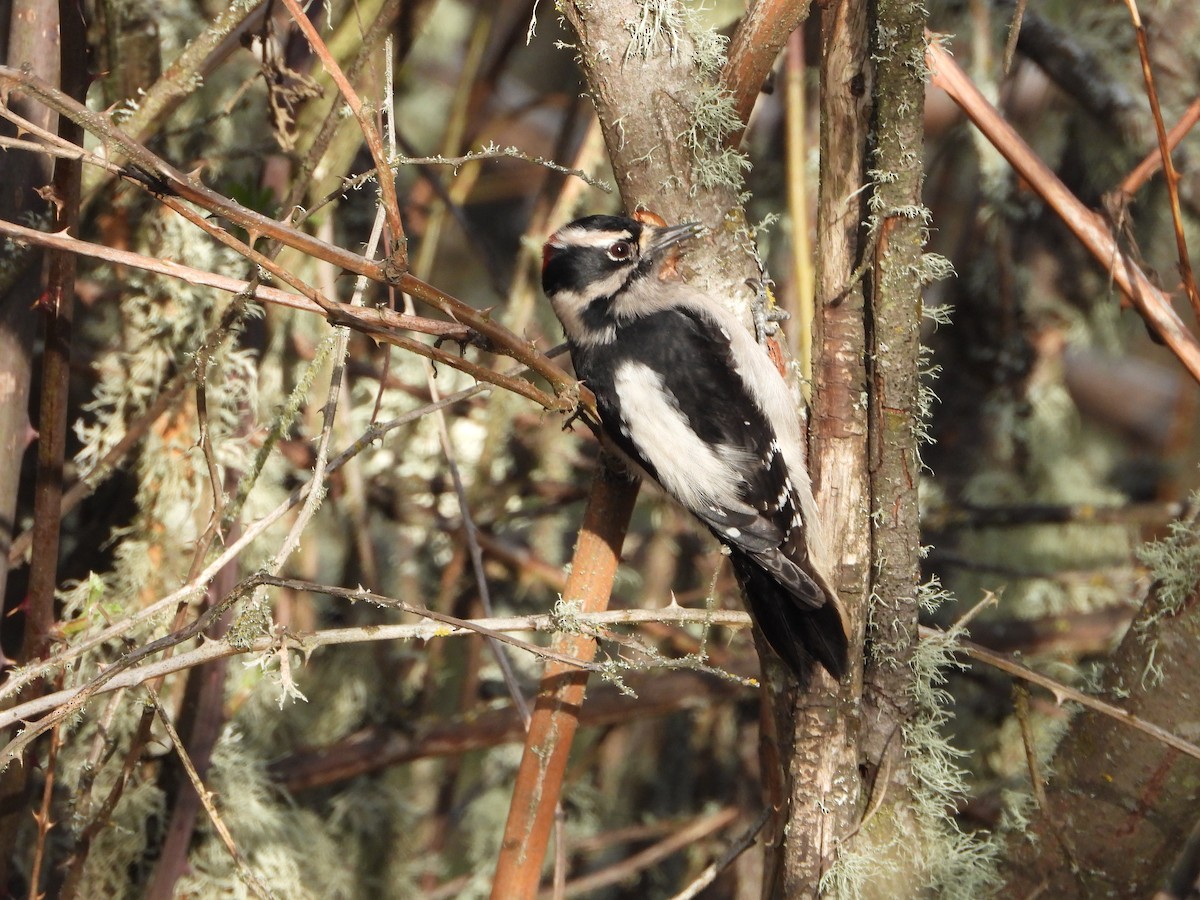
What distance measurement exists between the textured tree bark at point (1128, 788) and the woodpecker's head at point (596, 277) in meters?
1.33

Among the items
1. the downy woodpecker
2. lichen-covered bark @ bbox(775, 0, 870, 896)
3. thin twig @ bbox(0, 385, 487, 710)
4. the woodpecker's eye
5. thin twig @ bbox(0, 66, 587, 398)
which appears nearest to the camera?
thin twig @ bbox(0, 66, 587, 398)

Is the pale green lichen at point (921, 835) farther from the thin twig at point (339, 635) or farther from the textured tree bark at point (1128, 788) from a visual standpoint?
the thin twig at point (339, 635)

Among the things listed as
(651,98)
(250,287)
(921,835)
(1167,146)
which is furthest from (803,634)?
(1167,146)

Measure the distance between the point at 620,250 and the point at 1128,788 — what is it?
1.64 meters

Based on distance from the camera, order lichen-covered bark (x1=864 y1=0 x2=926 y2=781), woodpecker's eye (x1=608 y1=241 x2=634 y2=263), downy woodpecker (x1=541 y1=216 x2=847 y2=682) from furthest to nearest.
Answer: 1. woodpecker's eye (x1=608 y1=241 x2=634 y2=263)
2. downy woodpecker (x1=541 y1=216 x2=847 y2=682)
3. lichen-covered bark (x1=864 y1=0 x2=926 y2=781)

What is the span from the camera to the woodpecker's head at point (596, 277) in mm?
2801

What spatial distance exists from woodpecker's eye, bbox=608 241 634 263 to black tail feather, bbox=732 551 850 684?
3.05 feet

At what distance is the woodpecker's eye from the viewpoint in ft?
9.05

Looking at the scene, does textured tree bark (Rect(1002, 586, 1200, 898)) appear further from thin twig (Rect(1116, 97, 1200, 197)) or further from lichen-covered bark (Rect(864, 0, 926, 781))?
thin twig (Rect(1116, 97, 1200, 197))

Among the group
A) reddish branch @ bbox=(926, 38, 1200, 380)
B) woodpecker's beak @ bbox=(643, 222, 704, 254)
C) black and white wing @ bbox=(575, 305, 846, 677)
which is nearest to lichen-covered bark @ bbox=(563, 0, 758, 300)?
woodpecker's beak @ bbox=(643, 222, 704, 254)

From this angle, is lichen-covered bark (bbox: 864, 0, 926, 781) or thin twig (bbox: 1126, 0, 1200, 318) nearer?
lichen-covered bark (bbox: 864, 0, 926, 781)

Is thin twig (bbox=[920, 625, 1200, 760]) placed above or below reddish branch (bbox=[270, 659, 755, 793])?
below

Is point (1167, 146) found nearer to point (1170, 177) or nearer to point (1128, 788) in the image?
point (1170, 177)

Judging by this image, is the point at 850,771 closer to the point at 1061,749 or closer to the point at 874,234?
the point at 1061,749
